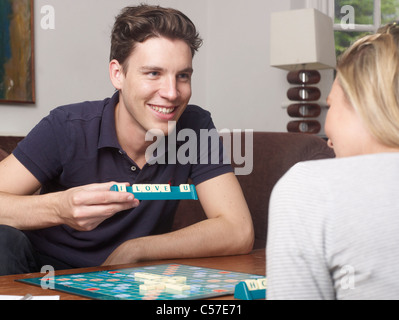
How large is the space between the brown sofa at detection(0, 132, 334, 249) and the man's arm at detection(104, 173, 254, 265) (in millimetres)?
588

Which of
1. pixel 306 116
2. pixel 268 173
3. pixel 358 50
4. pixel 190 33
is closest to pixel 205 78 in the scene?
pixel 306 116

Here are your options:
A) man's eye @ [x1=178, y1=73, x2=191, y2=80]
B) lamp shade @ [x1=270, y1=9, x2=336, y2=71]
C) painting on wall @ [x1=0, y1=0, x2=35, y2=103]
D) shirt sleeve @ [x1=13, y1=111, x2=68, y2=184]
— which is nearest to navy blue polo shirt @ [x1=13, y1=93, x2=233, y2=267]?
shirt sleeve @ [x1=13, y1=111, x2=68, y2=184]

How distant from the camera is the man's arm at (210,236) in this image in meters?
1.35

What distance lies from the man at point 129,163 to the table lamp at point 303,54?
1851 mm

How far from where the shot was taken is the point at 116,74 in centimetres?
175

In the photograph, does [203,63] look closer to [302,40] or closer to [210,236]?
[302,40]

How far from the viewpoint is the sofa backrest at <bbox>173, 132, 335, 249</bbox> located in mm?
2160

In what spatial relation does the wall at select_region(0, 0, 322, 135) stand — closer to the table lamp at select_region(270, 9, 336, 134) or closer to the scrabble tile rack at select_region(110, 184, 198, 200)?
the table lamp at select_region(270, 9, 336, 134)

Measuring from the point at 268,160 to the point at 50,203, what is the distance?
1139 millimetres

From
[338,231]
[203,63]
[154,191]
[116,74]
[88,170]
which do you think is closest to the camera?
[338,231]

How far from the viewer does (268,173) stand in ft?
7.34

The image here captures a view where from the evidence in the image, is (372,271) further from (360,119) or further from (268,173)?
(268,173)

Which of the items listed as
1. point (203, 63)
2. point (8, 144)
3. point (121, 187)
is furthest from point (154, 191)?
point (203, 63)

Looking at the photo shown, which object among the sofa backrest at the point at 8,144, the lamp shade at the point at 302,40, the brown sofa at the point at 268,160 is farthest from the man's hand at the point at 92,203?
the lamp shade at the point at 302,40
